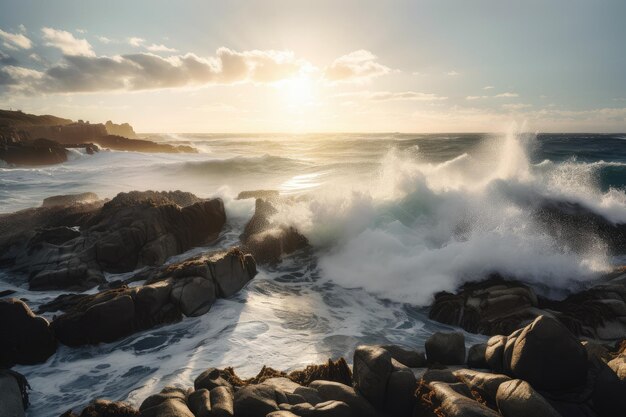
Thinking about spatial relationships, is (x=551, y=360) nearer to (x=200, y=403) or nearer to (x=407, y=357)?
(x=407, y=357)

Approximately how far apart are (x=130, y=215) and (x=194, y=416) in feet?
34.5

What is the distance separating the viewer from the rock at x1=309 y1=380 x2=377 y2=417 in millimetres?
5004

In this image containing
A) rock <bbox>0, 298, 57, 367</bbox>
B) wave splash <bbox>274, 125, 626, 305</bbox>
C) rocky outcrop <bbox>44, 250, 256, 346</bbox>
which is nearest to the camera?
rock <bbox>0, 298, 57, 367</bbox>

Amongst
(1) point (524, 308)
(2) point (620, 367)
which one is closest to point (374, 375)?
(2) point (620, 367)

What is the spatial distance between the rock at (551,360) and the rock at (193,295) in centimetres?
723

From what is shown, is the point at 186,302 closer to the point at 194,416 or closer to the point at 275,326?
the point at 275,326

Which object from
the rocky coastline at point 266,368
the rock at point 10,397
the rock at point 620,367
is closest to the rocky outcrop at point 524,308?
the rocky coastline at point 266,368

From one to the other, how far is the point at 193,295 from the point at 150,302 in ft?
3.48

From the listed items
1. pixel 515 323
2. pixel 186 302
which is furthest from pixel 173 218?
pixel 515 323

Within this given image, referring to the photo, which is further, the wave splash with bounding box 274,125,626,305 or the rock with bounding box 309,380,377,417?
the wave splash with bounding box 274,125,626,305

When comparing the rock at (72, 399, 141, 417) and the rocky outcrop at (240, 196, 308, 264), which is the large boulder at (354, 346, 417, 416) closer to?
the rock at (72, 399, 141, 417)

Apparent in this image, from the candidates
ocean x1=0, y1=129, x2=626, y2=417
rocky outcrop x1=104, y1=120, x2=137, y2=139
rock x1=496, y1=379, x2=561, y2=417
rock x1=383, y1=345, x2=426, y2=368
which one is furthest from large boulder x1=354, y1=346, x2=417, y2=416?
rocky outcrop x1=104, y1=120, x2=137, y2=139

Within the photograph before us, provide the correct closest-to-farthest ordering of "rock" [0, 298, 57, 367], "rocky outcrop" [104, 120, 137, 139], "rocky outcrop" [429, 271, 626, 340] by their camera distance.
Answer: "rock" [0, 298, 57, 367] → "rocky outcrop" [429, 271, 626, 340] → "rocky outcrop" [104, 120, 137, 139]

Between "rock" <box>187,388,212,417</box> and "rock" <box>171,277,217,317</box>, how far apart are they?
4.25 metres
